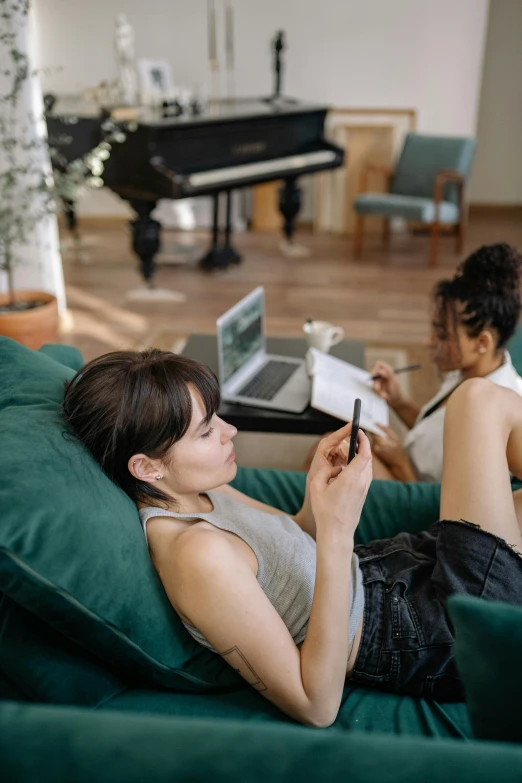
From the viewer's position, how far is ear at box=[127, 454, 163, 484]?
1.11 meters

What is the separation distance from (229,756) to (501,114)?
6212mm

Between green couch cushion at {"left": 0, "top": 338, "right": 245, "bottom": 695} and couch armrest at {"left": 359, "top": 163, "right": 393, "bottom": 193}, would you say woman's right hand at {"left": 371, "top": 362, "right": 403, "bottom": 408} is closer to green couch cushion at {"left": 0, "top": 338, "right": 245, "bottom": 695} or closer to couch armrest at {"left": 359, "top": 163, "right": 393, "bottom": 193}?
green couch cushion at {"left": 0, "top": 338, "right": 245, "bottom": 695}

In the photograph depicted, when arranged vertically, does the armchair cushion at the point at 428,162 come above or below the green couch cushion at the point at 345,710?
above

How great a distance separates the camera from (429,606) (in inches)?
48.6

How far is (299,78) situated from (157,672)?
5189mm

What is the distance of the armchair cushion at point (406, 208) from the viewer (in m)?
4.73

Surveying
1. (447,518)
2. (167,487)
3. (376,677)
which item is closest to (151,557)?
(167,487)


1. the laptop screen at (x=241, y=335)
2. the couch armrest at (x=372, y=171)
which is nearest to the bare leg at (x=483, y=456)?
the laptop screen at (x=241, y=335)

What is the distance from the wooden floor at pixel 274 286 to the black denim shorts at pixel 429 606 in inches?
97.1

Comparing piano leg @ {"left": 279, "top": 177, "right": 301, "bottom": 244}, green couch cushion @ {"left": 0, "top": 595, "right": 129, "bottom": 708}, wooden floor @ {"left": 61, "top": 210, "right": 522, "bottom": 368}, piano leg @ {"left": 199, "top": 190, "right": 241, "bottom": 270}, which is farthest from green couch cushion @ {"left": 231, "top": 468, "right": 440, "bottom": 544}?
piano leg @ {"left": 279, "top": 177, "right": 301, "bottom": 244}

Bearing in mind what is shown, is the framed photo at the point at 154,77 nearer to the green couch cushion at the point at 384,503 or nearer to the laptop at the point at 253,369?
the laptop at the point at 253,369

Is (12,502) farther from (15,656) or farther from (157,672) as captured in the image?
(157,672)

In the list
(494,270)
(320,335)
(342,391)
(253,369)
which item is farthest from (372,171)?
(494,270)

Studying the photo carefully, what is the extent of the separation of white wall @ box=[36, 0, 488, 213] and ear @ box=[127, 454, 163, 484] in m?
4.97
